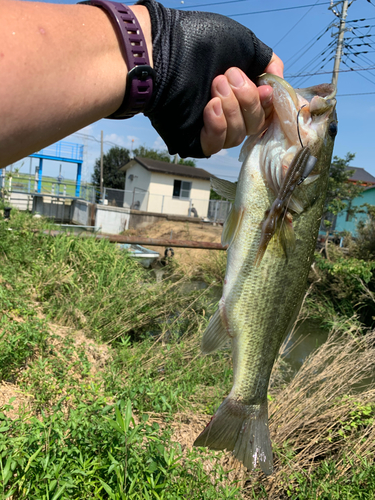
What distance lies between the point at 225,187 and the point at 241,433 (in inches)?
56.1

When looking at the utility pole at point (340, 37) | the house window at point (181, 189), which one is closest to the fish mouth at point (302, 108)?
the utility pole at point (340, 37)

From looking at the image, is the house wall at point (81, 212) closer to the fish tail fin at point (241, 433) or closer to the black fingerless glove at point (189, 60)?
the fish tail fin at point (241, 433)

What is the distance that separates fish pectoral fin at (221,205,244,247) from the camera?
1.98 m

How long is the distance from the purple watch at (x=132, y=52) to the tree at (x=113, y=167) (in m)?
50.5

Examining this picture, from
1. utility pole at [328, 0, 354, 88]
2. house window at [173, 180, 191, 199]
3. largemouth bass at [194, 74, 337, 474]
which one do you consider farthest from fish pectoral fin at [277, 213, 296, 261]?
house window at [173, 180, 191, 199]

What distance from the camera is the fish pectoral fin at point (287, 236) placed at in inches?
76.2

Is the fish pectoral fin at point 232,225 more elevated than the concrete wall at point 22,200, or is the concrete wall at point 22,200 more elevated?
the fish pectoral fin at point 232,225

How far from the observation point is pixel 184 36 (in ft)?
4.87

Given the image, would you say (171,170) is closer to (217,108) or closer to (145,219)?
(145,219)

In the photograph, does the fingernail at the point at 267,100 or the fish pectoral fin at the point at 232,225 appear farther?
the fish pectoral fin at the point at 232,225

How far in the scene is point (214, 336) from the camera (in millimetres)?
2053

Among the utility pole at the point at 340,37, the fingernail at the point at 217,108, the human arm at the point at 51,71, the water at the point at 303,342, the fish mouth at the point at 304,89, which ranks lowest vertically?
the water at the point at 303,342

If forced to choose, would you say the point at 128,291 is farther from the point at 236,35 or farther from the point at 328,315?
the point at 328,315

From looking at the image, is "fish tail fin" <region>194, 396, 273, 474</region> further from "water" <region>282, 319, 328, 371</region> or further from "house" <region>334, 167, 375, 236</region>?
"house" <region>334, 167, 375, 236</region>
